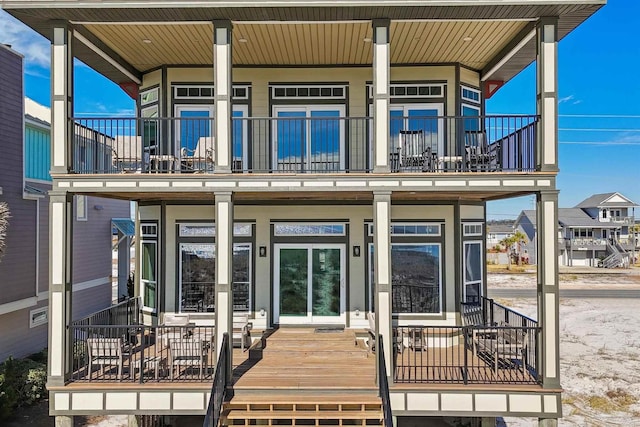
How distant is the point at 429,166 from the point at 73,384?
27.2 ft

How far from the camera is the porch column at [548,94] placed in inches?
297

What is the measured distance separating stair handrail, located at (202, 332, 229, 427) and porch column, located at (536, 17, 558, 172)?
6567 mm

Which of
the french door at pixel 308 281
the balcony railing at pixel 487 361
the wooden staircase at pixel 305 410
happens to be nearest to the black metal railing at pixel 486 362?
the balcony railing at pixel 487 361

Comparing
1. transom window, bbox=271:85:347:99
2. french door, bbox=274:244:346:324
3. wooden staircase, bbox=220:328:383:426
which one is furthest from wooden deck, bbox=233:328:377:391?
transom window, bbox=271:85:347:99

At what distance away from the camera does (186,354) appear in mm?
7555

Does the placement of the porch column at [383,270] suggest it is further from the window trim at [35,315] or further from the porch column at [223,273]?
the window trim at [35,315]

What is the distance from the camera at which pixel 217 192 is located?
7727mm

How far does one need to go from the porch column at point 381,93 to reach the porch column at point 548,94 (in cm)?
281

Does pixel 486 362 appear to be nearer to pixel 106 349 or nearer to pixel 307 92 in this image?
pixel 106 349

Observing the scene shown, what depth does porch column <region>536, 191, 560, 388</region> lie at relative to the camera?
24.0ft

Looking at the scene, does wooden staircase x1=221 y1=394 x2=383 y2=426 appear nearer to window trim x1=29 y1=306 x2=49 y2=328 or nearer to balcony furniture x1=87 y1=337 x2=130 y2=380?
balcony furniture x1=87 y1=337 x2=130 y2=380

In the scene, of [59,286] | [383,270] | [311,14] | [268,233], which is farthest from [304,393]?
[311,14]

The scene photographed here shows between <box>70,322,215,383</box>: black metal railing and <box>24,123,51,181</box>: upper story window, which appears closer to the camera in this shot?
<box>70,322,215,383</box>: black metal railing

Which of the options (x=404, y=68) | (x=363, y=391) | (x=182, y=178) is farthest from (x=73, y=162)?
(x=404, y=68)
